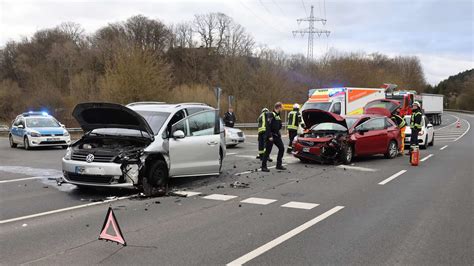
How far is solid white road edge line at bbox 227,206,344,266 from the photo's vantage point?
4840 millimetres

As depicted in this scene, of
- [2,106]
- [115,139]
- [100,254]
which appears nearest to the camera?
[100,254]

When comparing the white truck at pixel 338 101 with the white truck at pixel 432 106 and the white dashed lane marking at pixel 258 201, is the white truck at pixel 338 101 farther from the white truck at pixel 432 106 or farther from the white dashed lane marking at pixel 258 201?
the white truck at pixel 432 106

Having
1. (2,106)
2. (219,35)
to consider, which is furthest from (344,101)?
(219,35)

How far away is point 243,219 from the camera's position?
670cm

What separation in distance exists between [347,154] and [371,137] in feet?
5.14

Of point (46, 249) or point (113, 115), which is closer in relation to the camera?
point (46, 249)

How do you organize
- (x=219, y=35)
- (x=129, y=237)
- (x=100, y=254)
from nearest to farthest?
(x=100, y=254) < (x=129, y=237) < (x=219, y=35)

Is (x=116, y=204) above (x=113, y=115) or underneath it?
underneath

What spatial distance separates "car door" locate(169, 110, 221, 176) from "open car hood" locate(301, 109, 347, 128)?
5.12 metres

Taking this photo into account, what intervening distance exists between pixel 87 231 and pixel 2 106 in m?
55.0

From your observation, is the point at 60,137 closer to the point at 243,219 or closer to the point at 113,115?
the point at 113,115

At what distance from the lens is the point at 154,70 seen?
127 feet

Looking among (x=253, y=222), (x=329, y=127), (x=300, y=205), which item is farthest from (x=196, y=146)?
(x=329, y=127)

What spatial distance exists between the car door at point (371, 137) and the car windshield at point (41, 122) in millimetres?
13221
